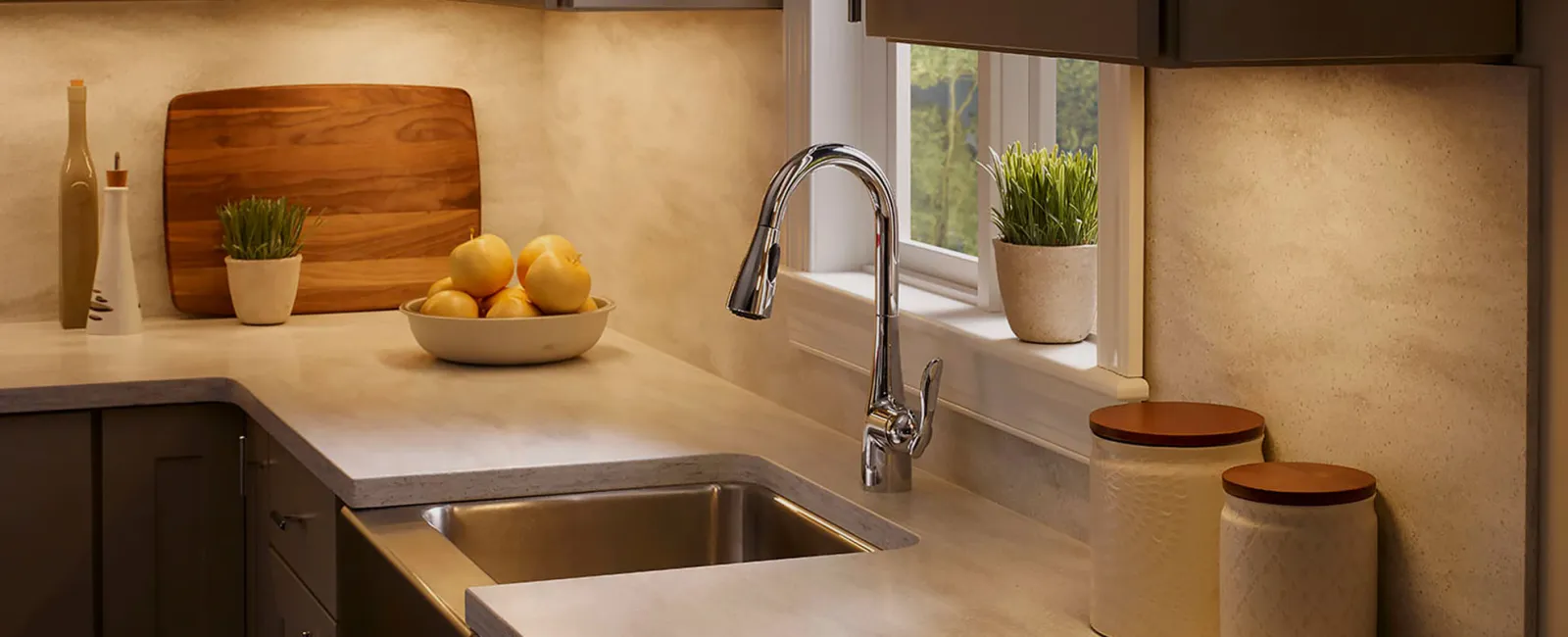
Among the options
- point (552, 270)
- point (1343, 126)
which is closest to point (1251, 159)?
point (1343, 126)

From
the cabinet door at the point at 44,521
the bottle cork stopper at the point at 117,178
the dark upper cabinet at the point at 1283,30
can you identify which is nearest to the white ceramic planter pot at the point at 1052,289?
the dark upper cabinet at the point at 1283,30

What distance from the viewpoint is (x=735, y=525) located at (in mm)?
2076

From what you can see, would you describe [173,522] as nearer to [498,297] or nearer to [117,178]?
[498,297]

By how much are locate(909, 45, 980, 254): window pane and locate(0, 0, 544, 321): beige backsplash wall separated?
118cm

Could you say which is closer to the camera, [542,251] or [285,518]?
[285,518]

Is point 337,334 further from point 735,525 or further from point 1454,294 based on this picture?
point 1454,294

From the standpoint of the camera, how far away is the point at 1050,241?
5.79ft

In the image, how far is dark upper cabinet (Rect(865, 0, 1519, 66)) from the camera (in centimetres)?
105

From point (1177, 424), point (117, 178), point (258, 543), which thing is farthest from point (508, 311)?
point (1177, 424)

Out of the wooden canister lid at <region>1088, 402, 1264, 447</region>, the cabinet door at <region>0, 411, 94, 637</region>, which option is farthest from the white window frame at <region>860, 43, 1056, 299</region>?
the cabinet door at <region>0, 411, 94, 637</region>

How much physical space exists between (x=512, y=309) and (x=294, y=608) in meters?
0.55

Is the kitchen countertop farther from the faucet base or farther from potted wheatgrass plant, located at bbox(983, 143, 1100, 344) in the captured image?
potted wheatgrass plant, located at bbox(983, 143, 1100, 344)

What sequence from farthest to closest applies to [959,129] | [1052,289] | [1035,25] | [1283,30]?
1. [959,129]
2. [1052,289]
3. [1035,25]
4. [1283,30]

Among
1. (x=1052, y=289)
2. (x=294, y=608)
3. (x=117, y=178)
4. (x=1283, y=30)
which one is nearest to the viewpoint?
(x=1283, y=30)
